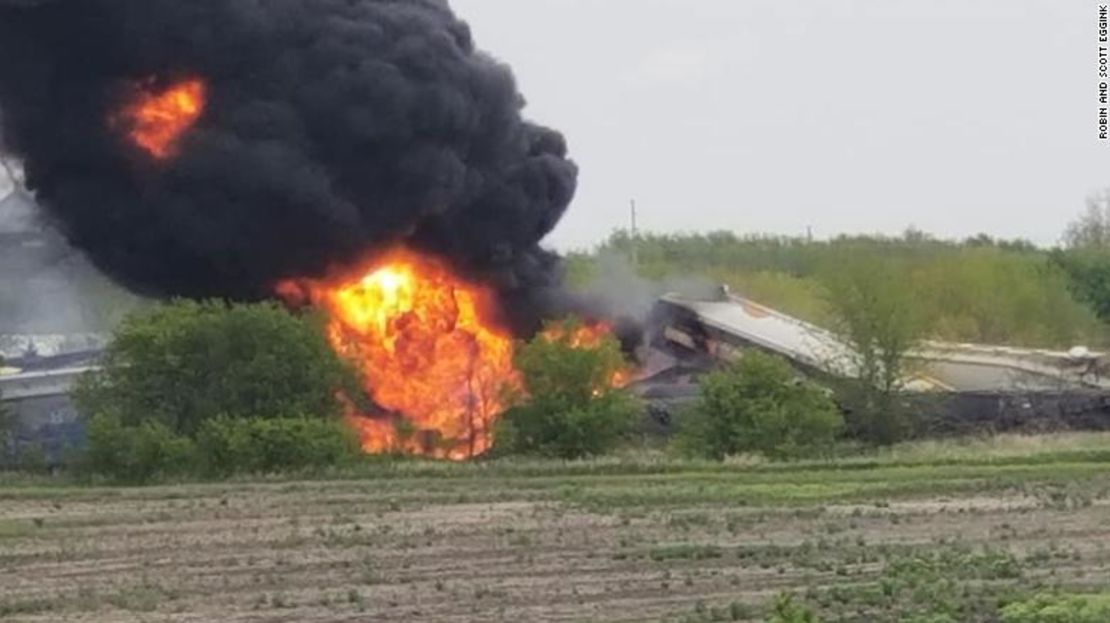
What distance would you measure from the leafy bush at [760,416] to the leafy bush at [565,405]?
2.44 meters

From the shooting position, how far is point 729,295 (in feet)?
271

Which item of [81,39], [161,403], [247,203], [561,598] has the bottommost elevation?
[561,598]

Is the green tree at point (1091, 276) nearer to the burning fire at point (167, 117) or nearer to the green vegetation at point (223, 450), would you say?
the green vegetation at point (223, 450)

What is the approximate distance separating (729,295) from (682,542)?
1863 inches

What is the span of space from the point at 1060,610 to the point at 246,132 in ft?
114

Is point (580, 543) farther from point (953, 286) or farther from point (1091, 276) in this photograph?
point (1091, 276)

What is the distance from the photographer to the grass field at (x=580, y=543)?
27.8 m

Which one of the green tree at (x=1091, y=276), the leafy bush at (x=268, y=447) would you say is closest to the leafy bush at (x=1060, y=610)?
the leafy bush at (x=268, y=447)

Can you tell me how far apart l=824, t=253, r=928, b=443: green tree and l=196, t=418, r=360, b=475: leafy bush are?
1824 centimetres

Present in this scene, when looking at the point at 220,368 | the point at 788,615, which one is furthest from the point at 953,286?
the point at 788,615

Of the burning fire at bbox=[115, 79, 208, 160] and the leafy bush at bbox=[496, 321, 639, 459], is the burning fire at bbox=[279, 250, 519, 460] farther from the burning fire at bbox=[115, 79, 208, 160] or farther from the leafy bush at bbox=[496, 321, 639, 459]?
the burning fire at bbox=[115, 79, 208, 160]

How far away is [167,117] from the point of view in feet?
182

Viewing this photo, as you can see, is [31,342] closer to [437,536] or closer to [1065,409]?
[1065,409]

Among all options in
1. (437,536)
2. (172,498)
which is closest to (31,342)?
(172,498)
